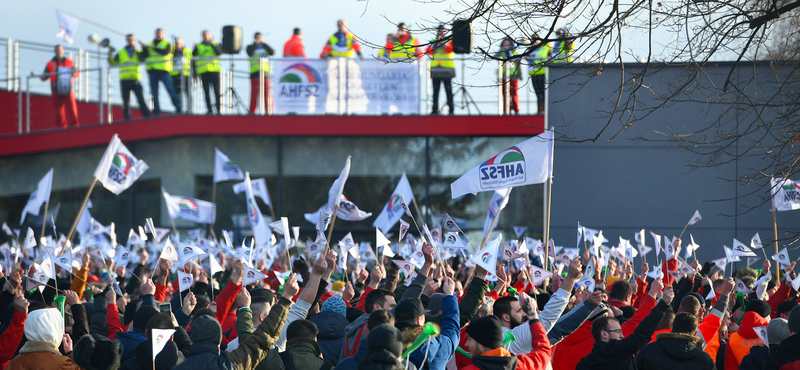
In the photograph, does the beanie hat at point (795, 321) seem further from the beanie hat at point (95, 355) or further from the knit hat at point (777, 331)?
the beanie hat at point (95, 355)

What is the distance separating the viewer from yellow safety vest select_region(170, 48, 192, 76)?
65.7 ft

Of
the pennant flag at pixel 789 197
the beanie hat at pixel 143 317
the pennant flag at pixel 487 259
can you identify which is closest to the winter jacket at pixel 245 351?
the beanie hat at pixel 143 317

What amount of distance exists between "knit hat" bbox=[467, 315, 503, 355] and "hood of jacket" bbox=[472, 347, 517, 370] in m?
0.04

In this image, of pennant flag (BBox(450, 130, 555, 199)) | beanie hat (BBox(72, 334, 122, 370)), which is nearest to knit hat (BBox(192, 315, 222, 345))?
beanie hat (BBox(72, 334, 122, 370))

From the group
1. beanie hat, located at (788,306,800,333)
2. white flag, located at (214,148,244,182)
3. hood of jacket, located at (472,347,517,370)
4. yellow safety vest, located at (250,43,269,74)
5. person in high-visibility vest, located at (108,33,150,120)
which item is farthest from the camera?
person in high-visibility vest, located at (108,33,150,120)

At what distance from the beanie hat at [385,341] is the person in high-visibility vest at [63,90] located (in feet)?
63.7

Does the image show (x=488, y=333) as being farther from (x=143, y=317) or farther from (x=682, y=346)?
(x=143, y=317)

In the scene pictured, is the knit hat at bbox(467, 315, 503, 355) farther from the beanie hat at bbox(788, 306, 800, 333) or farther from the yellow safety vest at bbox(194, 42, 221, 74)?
the yellow safety vest at bbox(194, 42, 221, 74)

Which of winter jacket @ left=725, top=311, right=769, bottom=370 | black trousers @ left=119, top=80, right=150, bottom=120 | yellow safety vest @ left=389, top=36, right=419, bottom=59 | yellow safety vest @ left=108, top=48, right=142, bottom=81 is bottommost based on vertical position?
winter jacket @ left=725, top=311, right=769, bottom=370

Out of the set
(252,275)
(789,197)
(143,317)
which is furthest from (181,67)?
(143,317)

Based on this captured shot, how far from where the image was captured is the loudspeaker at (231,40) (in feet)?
65.5

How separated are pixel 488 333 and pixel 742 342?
2.88 meters

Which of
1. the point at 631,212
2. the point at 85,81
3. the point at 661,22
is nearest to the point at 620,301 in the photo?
the point at 661,22

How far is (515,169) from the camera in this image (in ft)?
32.9
